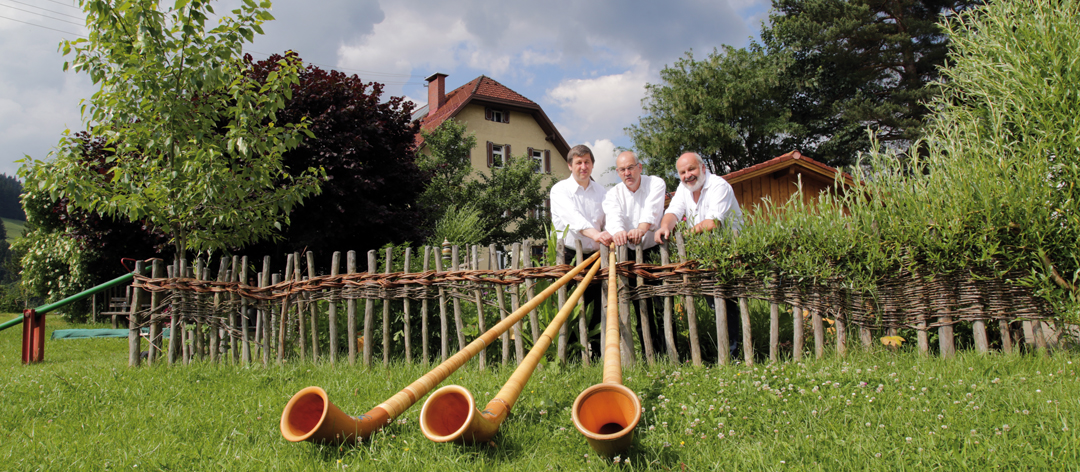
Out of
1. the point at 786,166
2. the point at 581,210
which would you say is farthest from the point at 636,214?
the point at 786,166

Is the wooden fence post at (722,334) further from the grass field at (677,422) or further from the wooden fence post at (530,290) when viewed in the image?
the wooden fence post at (530,290)

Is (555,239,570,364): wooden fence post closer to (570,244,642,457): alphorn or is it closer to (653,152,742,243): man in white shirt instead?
(653,152,742,243): man in white shirt

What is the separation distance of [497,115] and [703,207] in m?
23.2

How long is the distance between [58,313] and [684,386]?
68.5ft

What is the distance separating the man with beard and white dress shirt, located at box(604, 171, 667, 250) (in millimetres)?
83

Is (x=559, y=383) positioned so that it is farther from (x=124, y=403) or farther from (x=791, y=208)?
(x=124, y=403)

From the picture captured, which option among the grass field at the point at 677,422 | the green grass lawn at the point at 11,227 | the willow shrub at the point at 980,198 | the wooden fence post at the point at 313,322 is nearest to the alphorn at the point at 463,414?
the grass field at the point at 677,422

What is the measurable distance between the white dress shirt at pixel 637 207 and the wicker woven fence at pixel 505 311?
0.39 metres

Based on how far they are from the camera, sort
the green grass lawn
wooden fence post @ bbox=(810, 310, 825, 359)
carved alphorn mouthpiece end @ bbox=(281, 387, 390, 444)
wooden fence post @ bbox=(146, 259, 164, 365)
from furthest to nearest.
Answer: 1. the green grass lawn
2. wooden fence post @ bbox=(146, 259, 164, 365)
3. wooden fence post @ bbox=(810, 310, 825, 359)
4. carved alphorn mouthpiece end @ bbox=(281, 387, 390, 444)

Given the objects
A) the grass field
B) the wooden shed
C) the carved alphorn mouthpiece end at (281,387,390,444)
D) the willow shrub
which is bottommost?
the grass field

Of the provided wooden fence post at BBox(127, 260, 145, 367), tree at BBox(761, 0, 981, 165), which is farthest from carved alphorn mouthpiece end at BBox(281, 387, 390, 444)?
tree at BBox(761, 0, 981, 165)

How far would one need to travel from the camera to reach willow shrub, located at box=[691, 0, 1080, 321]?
9.82 ft

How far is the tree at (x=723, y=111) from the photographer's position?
23562mm

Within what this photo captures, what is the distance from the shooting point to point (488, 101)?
2553 cm
